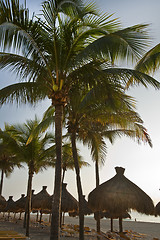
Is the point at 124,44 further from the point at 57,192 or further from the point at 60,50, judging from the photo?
the point at 57,192

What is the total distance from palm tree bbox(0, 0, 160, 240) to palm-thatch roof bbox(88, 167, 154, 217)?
3.17 m

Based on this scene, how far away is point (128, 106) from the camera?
693 centimetres

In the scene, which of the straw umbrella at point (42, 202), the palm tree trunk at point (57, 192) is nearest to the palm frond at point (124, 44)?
the palm tree trunk at point (57, 192)

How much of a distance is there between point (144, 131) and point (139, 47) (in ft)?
12.6

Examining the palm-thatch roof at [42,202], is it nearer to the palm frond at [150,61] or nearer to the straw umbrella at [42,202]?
the straw umbrella at [42,202]

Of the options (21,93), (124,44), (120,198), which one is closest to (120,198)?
(120,198)

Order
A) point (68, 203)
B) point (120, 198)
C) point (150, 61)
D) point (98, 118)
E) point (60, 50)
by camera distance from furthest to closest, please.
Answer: point (68, 203) < point (98, 118) < point (120, 198) < point (150, 61) < point (60, 50)

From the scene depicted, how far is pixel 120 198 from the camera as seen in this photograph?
838 centimetres

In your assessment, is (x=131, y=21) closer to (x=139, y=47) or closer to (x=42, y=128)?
(x=139, y=47)

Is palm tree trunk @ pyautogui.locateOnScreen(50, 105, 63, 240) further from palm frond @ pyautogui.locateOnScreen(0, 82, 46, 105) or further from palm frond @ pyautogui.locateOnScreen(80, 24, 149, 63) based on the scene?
palm frond @ pyautogui.locateOnScreen(80, 24, 149, 63)

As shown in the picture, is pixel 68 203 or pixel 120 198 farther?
pixel 68 203

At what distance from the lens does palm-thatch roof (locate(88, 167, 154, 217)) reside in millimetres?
8273

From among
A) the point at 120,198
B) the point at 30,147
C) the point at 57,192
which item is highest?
the point at 30,147

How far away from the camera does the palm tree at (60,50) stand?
6.10 m
